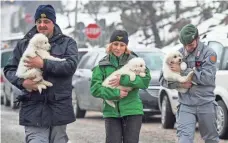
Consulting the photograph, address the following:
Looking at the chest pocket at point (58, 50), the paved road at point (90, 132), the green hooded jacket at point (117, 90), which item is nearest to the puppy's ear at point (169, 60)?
the green hooded jacket at point (117, 90)

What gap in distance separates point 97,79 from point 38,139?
102cm

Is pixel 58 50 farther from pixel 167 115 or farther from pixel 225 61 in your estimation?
pixel 167 115

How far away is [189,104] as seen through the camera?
7.36 metres

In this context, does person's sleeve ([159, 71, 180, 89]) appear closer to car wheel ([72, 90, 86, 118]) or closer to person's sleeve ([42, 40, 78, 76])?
person's sleeve ([42, 40, 78, 76])

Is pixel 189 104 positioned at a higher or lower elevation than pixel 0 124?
higher

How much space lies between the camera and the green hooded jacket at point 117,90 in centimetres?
673

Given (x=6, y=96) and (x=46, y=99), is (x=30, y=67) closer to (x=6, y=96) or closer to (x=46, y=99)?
(x=46, y=99)

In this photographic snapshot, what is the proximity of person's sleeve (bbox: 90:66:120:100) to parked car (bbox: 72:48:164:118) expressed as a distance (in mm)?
7337

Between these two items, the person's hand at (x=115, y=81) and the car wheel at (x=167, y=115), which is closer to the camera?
the person's hand at (x=115, y=81)

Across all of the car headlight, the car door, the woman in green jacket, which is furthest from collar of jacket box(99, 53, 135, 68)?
the car door

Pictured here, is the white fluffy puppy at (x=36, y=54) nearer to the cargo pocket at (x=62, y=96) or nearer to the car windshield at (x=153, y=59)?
the cargo pocket at (x=62, y=96)

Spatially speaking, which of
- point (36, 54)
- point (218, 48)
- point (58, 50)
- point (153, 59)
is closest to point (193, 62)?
point (58, 50)

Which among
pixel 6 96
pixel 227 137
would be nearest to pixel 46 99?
pixel 227 137

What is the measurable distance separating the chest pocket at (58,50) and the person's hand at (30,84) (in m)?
0.35
